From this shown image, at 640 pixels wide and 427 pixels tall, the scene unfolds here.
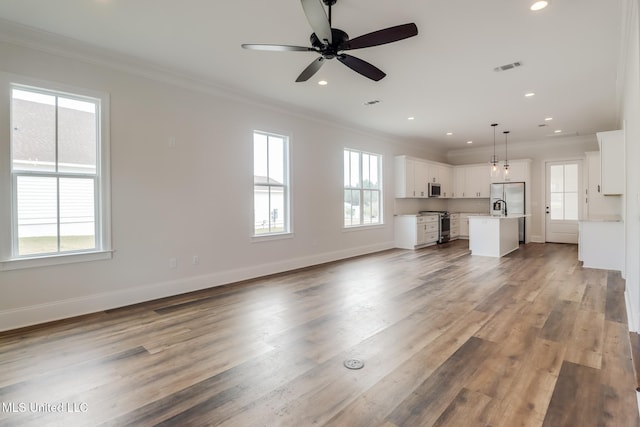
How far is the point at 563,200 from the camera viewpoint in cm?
872

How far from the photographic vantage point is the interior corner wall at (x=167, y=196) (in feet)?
11.1

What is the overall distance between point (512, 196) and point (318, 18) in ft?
29.3

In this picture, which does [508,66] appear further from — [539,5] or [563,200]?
[563,200]

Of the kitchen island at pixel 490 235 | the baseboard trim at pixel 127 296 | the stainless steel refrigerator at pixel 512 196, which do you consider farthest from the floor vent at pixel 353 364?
the stainless steel refrigerator at pixel 512 196

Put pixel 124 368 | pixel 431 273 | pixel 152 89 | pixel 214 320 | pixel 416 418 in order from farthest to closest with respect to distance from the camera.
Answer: pixel 431 273
pixel 152 89
pixel 214 320
pixel 124 368
pixel 416 418

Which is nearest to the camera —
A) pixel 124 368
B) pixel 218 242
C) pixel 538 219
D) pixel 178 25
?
pixel 124 368

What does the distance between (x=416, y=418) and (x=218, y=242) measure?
3695 millimetres

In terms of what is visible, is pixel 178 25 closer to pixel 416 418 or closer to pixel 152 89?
pixel 152 89

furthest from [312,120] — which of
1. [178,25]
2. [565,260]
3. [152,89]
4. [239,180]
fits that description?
[565,260]

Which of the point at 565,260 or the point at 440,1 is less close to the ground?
the point at 440,1

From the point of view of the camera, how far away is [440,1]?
275 cm

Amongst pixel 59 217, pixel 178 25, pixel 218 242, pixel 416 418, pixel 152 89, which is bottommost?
pixel 416 418

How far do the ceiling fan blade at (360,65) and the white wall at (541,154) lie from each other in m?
7.82

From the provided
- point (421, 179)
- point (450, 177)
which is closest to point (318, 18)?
point (421, 179)
